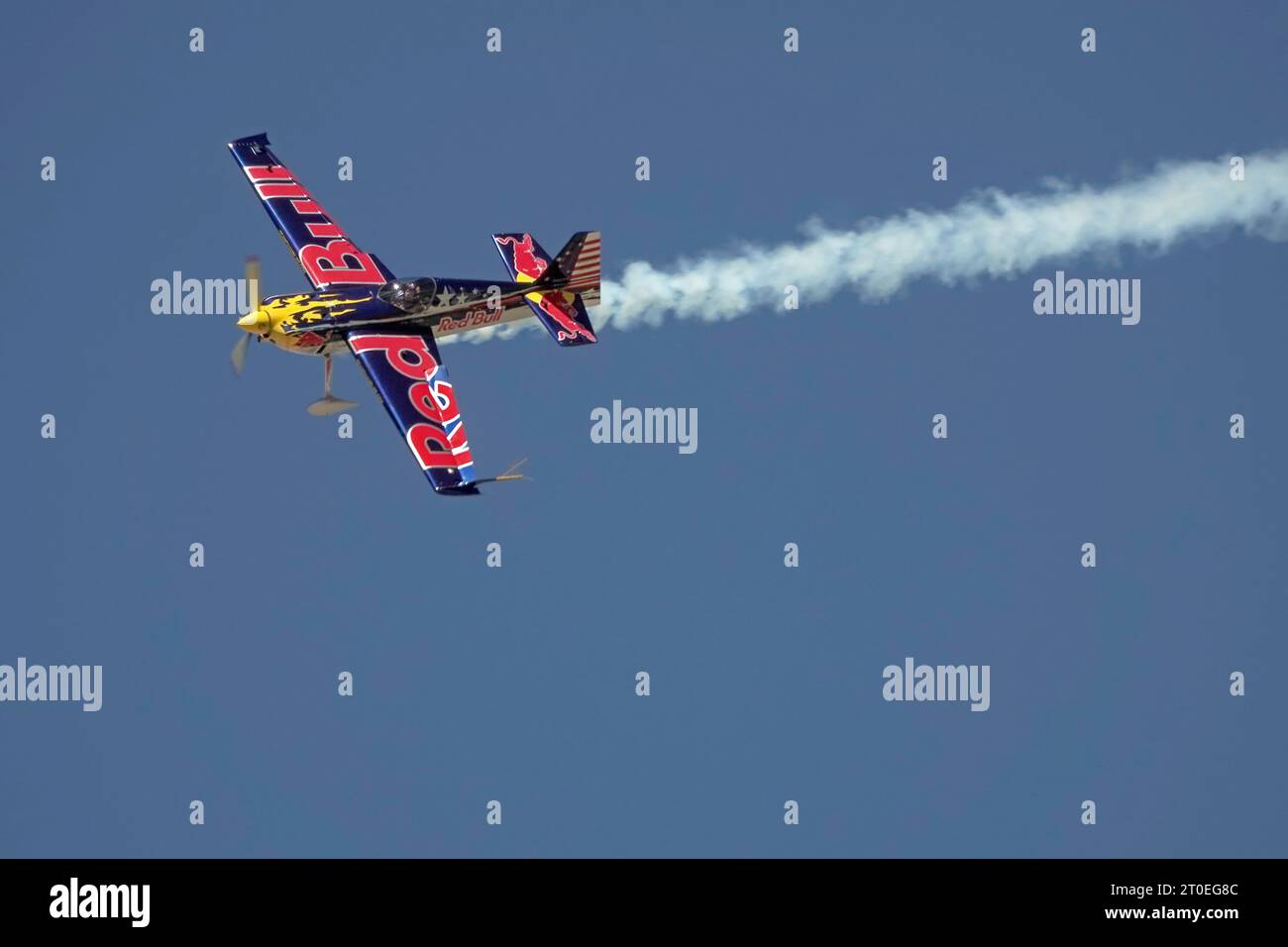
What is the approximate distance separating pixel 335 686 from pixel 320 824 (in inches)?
542

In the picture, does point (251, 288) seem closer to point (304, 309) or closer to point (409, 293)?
point (304, 309)

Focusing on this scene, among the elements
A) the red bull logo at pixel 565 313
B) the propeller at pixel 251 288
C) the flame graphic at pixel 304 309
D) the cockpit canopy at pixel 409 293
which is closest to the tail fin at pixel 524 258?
the red bull logo at pixel 565 313

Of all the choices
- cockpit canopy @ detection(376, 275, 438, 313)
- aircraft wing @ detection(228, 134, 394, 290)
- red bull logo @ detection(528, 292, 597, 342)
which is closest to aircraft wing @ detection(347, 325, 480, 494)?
cockpit canopy @ detection(376, 275, 438, 313)

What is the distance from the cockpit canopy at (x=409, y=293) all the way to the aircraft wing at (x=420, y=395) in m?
0.47

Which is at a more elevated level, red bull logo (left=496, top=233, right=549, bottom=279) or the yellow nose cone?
red bull logo (left=496, top=233, right=549, bottom=279)

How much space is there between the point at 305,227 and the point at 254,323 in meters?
5.29

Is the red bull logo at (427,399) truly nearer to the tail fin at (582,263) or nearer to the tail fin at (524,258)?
the tail fin at (524,258)

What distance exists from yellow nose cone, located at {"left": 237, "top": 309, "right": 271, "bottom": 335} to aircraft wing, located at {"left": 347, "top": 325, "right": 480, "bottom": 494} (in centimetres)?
199

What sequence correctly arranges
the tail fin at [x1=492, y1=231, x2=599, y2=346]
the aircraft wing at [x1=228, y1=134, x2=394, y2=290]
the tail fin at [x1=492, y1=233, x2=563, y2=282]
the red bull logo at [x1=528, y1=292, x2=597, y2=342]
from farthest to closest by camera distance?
the tail fin at [x1=492, y1=233, x2=563, y2=282] → the aircraft wing at [x1=228, y1=134, x2=394, y2=290] → the tail fin at [x1=492, y1=231, x2=599, y2=346] → the red bull logo at [x1=528, y1=292, x2=597, y2=342]

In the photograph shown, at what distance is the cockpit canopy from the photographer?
59625mm

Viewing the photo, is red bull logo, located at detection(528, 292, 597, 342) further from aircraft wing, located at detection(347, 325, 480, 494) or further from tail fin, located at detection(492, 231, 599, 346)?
aircraft wing, located at detection(347, 325, 480, 494)

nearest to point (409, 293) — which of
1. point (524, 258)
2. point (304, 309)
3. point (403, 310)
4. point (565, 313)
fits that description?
point (403, 310)

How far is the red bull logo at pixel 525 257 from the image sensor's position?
62.0m

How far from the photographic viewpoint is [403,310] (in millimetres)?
59688
